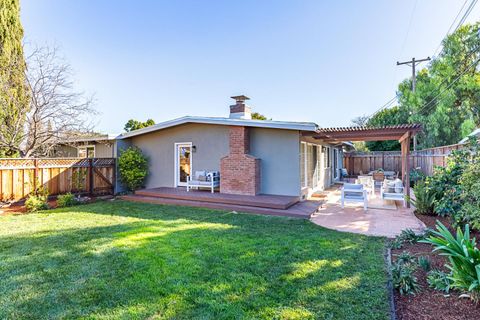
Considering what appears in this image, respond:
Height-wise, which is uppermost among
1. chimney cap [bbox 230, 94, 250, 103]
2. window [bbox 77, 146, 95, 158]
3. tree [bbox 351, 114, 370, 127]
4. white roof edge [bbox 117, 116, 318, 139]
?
tree [bbox 351, 114, 370, 127]

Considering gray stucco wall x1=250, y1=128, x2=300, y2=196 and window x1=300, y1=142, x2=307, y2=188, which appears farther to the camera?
window x1=300, y1=142, x2=307, y2=188

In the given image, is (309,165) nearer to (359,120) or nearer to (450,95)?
(450,95)

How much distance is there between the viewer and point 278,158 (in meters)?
9.93

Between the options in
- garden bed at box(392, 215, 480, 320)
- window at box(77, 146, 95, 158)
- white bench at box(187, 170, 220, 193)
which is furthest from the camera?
window at box(77, 146, 95, 158)

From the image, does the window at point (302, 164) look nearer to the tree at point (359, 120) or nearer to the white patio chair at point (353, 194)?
the white patio chair at point (353, 194)

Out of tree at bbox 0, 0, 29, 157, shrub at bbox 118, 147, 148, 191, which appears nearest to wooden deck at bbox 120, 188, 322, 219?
shrub at bbox 118, 147, 148, 191

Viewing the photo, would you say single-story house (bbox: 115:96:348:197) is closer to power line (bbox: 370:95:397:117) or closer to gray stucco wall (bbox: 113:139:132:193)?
gray stucco wall (bbox: 113:139:132:193)

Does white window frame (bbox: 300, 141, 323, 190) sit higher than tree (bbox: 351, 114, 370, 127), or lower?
lower

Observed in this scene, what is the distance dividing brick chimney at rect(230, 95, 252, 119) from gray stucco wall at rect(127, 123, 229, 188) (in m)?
1.37

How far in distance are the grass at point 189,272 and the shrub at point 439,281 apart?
573mm

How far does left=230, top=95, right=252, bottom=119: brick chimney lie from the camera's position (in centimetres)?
1195

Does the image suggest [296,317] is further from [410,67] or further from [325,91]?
[410,67]

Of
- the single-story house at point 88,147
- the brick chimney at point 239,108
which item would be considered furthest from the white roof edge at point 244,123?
the single-story house at point 88,147

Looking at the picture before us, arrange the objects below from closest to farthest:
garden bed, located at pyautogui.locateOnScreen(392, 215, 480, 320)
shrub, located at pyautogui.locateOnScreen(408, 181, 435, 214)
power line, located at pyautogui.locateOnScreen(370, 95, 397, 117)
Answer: garden bed, located at pyautogui.locateOnScreen(392, 215, 480, 320) < shrub, located at pyautogui.locateOnScreen(408, 181, 435, 214) < power line, located at pyautogui.locateOnScreen(370, 95, 397, 117)
